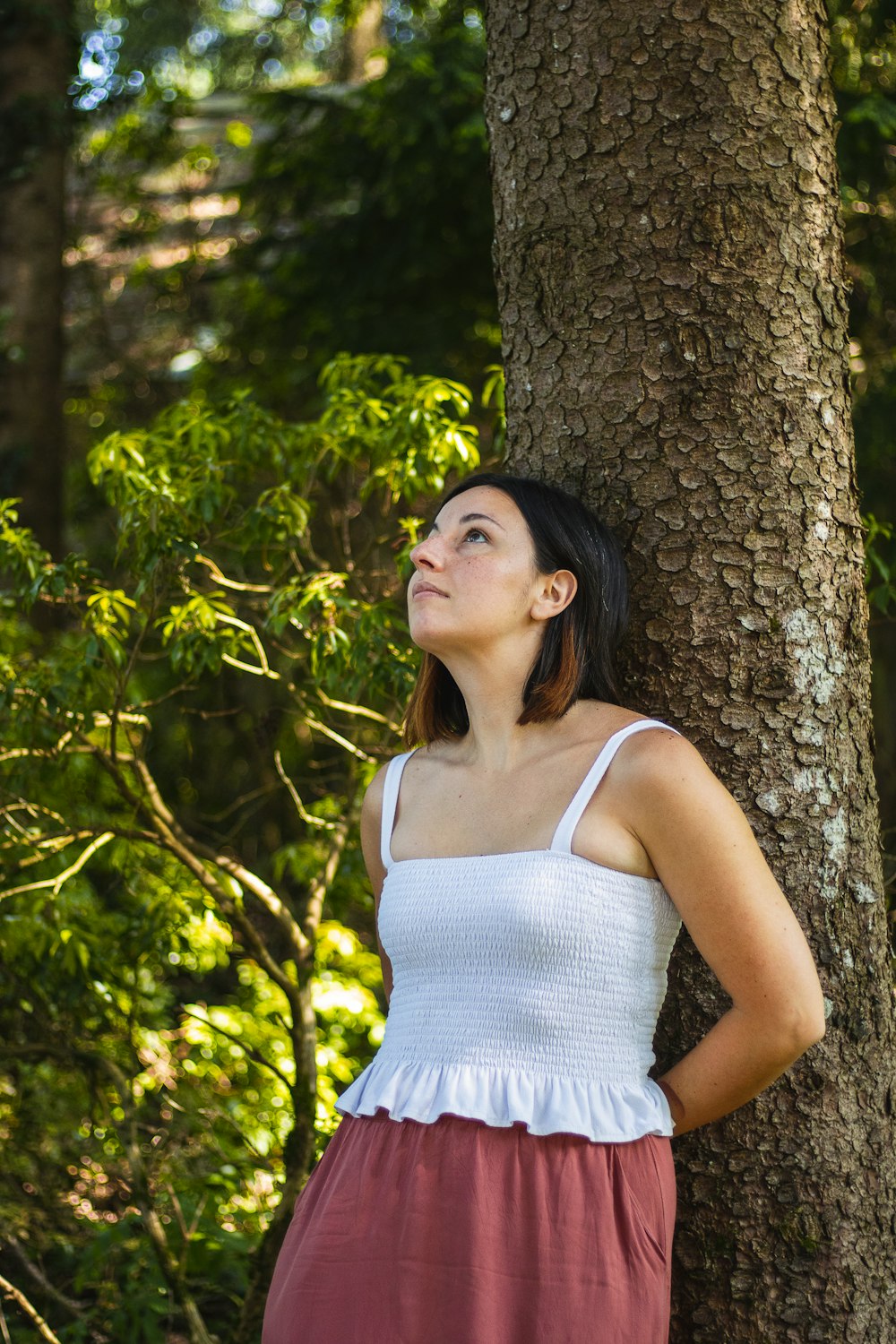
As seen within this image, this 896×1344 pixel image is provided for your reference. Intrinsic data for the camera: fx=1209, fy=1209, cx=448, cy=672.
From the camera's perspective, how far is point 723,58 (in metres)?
2.25

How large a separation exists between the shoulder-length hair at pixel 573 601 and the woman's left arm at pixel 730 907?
255 millimetres

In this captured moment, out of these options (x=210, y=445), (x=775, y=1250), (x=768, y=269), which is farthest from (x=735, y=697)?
(x=210, y=445)

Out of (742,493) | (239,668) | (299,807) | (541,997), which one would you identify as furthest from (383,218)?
(541,997)

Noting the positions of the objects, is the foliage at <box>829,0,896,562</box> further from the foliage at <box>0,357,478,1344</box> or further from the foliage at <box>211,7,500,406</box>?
the foliage at <box>0,357,478,1344</box>

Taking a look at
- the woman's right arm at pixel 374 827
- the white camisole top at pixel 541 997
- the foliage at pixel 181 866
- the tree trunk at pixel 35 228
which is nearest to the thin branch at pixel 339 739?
the foliage at pixel 181 866

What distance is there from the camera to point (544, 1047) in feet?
5.79

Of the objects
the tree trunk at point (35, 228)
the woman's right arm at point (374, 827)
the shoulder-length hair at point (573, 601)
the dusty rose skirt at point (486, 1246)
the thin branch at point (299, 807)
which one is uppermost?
the tree trunk at point (35, 228)

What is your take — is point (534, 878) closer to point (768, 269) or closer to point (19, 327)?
point (768, 269)

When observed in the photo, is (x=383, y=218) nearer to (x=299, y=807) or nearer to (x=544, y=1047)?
(x=299, y=807)

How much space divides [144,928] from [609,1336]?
219 centimetres

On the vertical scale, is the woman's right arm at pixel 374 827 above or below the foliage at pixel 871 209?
below

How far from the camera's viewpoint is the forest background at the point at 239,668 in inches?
119

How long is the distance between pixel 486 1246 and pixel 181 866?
2065 millimetres

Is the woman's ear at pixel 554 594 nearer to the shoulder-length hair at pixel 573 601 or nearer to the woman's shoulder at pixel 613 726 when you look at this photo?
the shoulder-length hair at pixel 573 601
